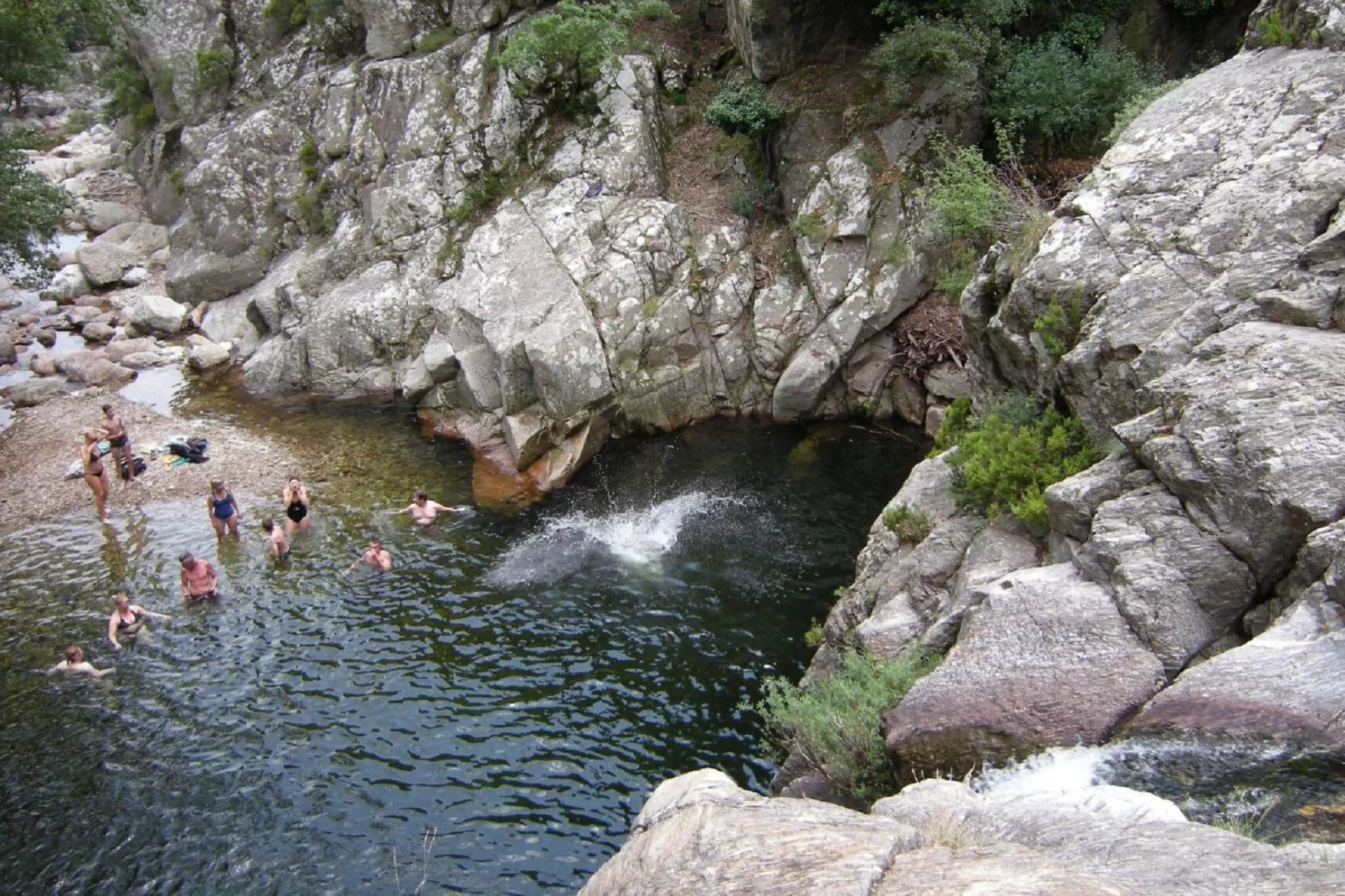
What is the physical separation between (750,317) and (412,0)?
61.8 ft

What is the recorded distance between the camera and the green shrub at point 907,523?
1406 cm

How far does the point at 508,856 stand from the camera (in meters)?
11.6

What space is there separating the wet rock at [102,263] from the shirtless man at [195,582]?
2388cm

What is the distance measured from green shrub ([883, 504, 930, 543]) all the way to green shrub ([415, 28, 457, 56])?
25.9 meters

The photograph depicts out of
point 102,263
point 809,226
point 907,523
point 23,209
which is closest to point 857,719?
point 907,523

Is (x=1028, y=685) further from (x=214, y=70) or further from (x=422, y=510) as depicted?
(x=214, y=70)

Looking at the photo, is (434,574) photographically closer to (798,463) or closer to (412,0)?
(798,463)

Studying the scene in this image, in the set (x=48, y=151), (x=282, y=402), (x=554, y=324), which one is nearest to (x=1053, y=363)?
(x=554, y=324)

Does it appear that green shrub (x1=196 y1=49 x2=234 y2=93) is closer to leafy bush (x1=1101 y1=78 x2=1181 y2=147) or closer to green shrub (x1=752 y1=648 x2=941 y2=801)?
leafy bush (x1=1101 y1=78 x2=1181 y2=147)

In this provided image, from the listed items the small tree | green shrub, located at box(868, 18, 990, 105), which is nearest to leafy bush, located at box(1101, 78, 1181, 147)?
green shrub, located at box(868, 18, 990, 105)

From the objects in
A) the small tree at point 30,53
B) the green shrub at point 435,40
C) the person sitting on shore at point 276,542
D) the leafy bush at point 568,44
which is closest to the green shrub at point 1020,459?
the person sitting on shore at point 276,542

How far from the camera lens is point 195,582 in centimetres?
1747

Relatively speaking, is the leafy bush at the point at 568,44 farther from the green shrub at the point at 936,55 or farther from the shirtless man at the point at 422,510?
the shirtless man at the point at 422,510

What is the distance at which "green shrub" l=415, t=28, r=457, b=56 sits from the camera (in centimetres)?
3166
